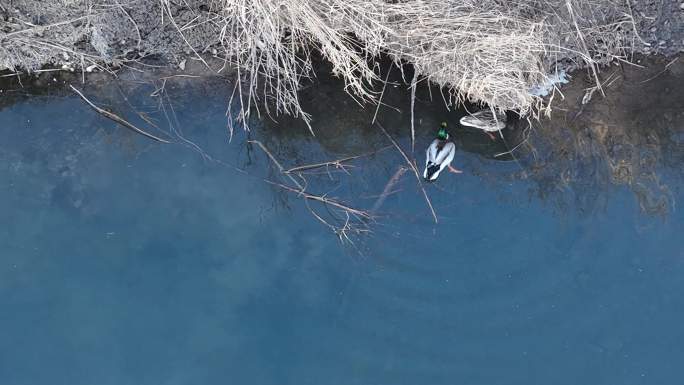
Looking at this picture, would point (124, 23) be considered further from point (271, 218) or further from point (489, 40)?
point (489, 40)

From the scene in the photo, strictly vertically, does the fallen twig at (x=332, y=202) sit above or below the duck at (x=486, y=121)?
below

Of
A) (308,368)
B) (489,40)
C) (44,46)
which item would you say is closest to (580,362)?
(308,368)

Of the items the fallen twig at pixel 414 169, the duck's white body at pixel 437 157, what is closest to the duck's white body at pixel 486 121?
the duck's white body at pixel 437 157

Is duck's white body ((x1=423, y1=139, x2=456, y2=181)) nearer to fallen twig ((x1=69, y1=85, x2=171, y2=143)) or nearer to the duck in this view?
the duck

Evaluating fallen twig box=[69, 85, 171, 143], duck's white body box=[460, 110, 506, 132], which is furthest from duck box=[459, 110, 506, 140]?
fallen twig box=[69, 85, 171, 143]

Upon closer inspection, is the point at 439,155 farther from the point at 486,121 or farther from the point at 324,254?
the point at 324,254

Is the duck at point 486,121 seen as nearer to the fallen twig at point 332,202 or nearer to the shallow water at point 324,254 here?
the shallow water at point 324,254

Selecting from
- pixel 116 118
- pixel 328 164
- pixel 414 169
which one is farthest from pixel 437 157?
pixel 116 118
